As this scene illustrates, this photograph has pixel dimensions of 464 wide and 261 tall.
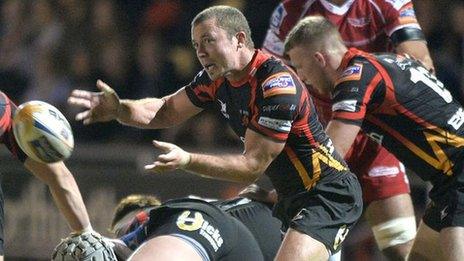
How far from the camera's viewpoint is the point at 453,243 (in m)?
6.46

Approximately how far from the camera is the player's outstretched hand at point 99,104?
6.37 meters

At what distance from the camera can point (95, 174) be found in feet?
34.0

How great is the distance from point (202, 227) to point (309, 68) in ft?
4.45

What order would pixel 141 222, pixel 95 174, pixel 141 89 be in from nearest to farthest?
1. pixel 141 222
2. pixel 95 174
3. pixel 141 89

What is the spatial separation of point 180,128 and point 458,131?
459 cm

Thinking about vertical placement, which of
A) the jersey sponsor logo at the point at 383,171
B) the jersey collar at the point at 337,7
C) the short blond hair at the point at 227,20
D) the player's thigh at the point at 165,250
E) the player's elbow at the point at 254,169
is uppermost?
the short blond hair at the point at 227,20

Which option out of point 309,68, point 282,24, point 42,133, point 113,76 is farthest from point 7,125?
point 113,76

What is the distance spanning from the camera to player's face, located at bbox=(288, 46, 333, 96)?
6723mm

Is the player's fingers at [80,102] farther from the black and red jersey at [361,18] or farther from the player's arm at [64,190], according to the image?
the black and red jersey at [361,18]

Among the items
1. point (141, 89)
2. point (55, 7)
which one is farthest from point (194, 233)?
point (55, 7)

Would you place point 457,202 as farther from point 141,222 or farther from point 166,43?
point 166,43

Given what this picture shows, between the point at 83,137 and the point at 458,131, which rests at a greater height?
the point at 458,131

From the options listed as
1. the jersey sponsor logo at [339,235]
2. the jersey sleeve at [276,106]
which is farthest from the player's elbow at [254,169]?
the jersey sponsor logo at [339,235]

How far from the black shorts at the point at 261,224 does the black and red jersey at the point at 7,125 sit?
1.18 meters
